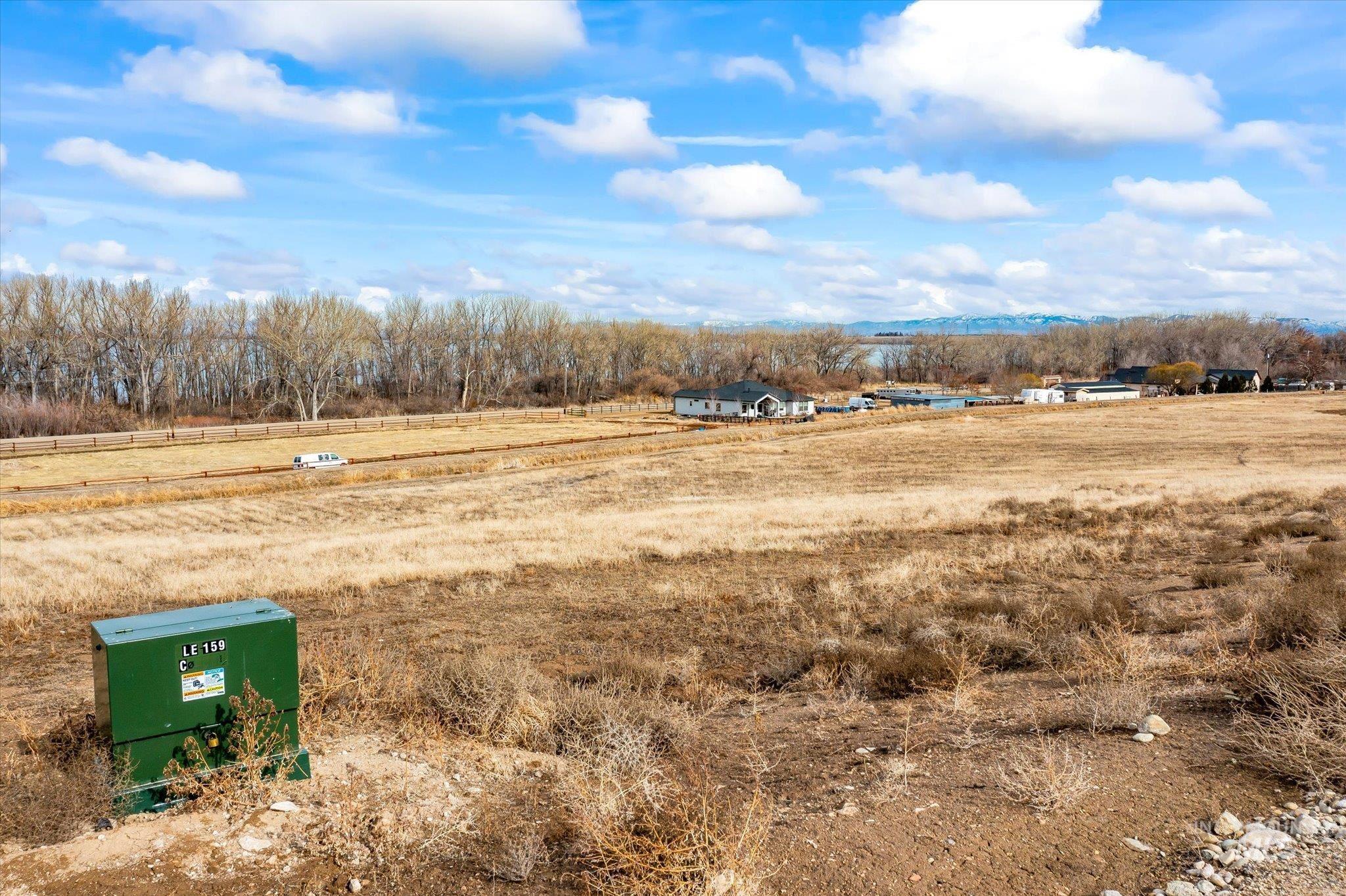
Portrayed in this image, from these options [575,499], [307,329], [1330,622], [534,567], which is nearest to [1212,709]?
[1330,622]

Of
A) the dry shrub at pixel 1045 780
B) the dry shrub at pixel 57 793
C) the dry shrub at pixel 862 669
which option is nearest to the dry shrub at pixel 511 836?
the dry shrub at pixel 57 793

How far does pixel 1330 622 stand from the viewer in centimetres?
913

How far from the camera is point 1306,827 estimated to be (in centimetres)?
552

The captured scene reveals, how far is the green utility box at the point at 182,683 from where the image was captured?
6180 mm

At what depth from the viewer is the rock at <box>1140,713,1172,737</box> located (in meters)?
7.28

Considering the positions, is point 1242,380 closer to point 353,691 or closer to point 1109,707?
point 1109,707

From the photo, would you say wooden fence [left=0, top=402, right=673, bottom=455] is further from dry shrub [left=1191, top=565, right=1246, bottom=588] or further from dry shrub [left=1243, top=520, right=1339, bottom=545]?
dry shrub [left=1191, top=565, right=1246, bottom=588]

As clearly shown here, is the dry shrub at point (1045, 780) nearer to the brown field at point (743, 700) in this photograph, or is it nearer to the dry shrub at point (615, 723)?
the brown field at point (743, 700)

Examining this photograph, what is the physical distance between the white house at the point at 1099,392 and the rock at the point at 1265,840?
352 feet

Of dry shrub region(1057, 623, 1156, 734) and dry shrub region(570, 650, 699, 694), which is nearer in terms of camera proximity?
dry shrub region(1057, 623, 1156, 734)

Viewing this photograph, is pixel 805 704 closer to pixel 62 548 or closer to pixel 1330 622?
pixel 1330 622

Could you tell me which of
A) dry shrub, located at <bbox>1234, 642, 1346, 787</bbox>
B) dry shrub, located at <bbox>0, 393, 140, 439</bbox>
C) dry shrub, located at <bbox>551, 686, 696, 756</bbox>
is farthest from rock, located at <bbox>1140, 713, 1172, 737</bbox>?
dry shrub, located at <bbox>0, 393, 140, 439</bbox>

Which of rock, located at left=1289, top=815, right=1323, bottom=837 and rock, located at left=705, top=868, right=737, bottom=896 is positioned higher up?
rock, located at left=1289, top=815, right=1323, bottom=837

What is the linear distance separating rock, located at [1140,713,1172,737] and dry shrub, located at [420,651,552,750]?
5330 millimetres
